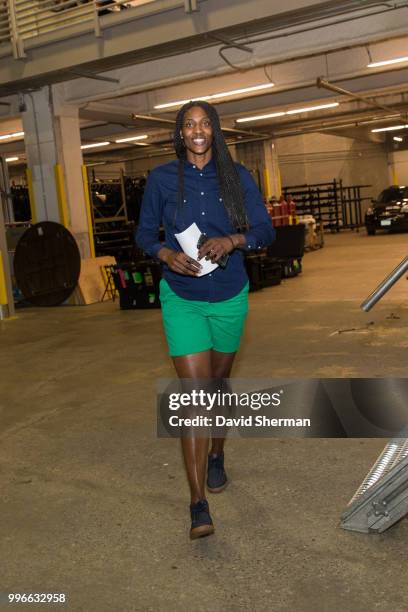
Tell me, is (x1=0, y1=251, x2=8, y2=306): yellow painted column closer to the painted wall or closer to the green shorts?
the green shorts

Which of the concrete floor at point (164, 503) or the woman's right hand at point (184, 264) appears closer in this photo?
the concrete floor at point (164, 503)

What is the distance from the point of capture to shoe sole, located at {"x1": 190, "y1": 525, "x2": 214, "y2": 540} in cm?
273

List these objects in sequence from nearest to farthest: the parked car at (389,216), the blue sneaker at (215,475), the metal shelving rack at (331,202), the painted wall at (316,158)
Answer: the blue sneaker at (215,475) < the parked car at (389,216) < the metal shelving rack at (331,202) < the painted wall at (316,158)

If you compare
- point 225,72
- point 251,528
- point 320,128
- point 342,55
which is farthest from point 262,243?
point 320,128

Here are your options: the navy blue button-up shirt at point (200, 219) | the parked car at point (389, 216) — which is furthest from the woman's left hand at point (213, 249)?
the parked car at point (389, 216)

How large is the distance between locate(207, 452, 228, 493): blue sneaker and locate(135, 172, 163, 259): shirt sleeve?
1.05 metres

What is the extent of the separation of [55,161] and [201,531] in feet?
33.2

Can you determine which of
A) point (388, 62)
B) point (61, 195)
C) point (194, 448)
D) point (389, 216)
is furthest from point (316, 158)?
point (194, 448)

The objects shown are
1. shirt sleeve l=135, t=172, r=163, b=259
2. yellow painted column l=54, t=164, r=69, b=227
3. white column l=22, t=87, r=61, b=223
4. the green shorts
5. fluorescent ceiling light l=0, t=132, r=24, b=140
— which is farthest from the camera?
fluorescent ceiling light l=0, t=132, r=24, b=140

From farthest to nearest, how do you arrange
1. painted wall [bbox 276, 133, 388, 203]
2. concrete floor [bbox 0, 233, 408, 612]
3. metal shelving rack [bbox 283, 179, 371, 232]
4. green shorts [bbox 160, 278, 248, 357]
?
painted wall [bbox 276, 133, 388, 203]
metal shelving rack [bbox 283, 179, 371, 232]
green shorts [bbox 160, 278, 248, 357]
concrete floor [bbox 0, 233, 408, 612]

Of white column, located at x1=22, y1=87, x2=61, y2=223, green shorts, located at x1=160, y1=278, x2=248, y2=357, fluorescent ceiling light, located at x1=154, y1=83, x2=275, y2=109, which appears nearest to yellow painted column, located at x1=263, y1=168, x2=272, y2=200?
fluorescent ceiling light, located at x1=154, y1=83, x2=275, y2=109

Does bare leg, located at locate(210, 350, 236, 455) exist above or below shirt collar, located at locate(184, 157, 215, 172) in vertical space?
below

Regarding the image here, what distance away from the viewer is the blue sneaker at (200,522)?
2.73 meters

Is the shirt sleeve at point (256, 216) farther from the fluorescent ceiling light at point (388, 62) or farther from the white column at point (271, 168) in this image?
the white column at point (271, 168)
